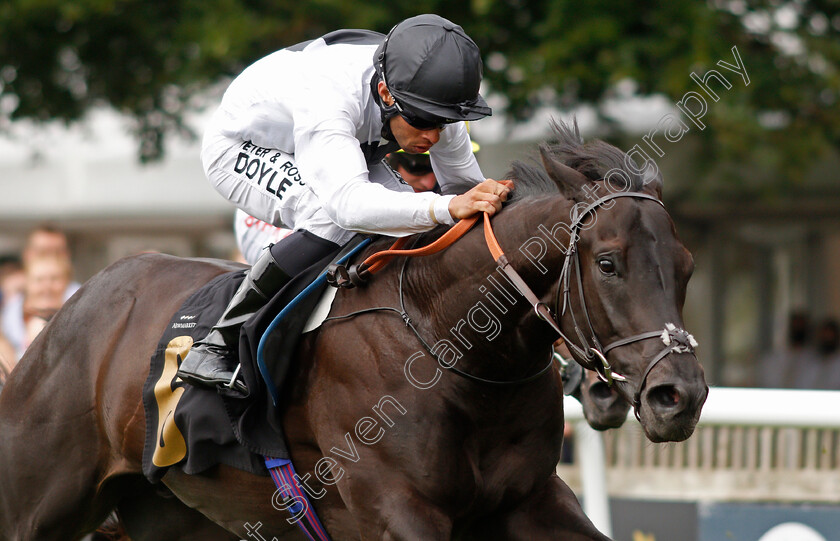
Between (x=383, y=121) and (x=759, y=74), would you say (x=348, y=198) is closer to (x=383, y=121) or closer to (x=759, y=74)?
(x=383, y=121)

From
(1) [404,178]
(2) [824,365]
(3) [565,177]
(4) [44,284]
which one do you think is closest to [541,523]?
(3) [565,177]

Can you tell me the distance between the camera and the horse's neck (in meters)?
2.97

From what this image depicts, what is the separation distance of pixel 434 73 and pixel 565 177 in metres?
0.54

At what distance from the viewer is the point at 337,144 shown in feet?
10.3

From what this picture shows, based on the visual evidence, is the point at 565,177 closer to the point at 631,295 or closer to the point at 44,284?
the point at 631,295

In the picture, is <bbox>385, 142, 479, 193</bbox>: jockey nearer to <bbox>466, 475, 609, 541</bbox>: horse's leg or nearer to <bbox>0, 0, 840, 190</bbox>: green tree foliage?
<bbox>466, 475, 609, 541</bbox>: horse's leg

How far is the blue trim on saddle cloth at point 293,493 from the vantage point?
345cm

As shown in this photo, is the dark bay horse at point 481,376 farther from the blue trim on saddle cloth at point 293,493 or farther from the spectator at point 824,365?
Result: the spectator at point 824,365

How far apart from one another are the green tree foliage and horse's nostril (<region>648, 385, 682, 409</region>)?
510 centimetres

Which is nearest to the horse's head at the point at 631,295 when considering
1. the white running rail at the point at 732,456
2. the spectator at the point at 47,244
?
the white running rail at the point at 732,456

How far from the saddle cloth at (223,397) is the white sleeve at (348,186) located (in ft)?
1.08

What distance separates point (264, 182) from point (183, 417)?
891 mm

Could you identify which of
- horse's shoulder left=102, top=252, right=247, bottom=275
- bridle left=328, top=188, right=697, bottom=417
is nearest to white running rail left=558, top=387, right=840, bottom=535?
horse's shoulder left=102, top=252, right=247, bottom=275

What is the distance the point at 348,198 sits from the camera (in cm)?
305
